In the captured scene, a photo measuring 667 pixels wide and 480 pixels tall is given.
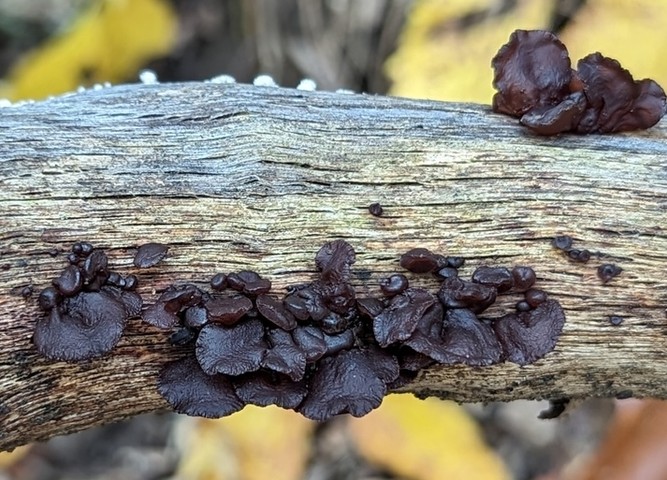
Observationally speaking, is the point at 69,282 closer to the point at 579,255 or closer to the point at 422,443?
the point at 579,255

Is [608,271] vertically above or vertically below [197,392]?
above

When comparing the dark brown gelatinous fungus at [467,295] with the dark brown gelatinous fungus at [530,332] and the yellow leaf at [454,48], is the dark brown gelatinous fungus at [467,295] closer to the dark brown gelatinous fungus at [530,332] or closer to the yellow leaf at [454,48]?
the dark brown gelatinous fungus at [530,332]

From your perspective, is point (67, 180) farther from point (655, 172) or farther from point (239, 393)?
point (655, 172)

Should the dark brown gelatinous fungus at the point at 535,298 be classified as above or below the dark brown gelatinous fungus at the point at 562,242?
below

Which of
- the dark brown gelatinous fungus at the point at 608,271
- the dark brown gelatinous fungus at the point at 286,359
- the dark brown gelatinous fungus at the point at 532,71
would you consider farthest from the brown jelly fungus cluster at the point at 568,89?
the dark brown gelatinous fungus at the point at 286,359

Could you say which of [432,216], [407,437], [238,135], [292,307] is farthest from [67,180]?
[407,437]

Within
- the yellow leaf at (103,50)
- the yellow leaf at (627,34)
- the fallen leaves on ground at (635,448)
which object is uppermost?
the yellow leaf at (103,50)

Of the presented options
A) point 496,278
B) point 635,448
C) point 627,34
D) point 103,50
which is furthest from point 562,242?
point 103,50
